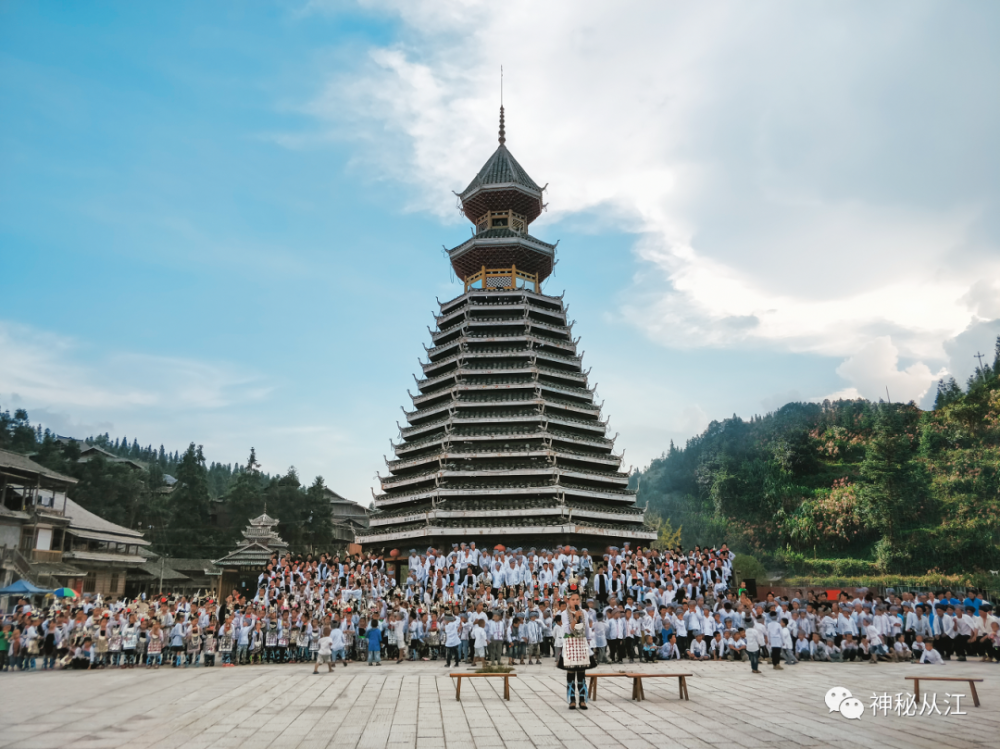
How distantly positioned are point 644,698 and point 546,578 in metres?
13.2

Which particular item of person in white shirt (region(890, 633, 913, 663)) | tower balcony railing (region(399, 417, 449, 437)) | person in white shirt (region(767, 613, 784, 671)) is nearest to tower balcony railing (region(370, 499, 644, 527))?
tower balcony railing (region(399, 417, 449, 437))

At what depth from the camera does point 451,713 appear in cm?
1278

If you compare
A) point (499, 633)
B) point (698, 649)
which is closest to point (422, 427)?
point (499, 633)

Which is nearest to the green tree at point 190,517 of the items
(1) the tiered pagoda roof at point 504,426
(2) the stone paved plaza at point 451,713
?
(1) the tiered pagoda roof at point 504,426

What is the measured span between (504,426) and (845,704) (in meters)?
33.1

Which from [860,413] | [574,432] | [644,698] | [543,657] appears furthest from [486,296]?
[860,413]

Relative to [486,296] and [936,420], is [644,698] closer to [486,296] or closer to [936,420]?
[486,296]

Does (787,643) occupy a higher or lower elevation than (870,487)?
lower

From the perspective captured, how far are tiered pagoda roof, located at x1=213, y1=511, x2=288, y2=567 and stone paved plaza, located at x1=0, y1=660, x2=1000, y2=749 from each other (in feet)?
136

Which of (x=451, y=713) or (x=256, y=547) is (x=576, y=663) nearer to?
(x=451, y=713)

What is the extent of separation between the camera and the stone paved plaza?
10555 millimetres

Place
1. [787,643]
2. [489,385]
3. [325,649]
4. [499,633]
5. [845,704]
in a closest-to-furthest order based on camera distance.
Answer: [845,704]
[325,649]
[787,643]
[499,633]
[489,385]

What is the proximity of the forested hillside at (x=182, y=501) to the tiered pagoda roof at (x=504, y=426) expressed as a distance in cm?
2983

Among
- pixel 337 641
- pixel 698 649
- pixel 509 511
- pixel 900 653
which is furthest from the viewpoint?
pixel 509 511
